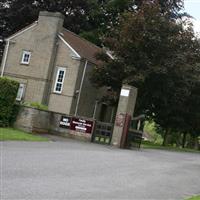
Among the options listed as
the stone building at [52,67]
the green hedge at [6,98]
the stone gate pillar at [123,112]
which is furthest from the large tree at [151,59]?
the green hedge at [6,98]

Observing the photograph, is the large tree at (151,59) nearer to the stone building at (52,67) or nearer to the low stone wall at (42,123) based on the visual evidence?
the stone building at (52,67)

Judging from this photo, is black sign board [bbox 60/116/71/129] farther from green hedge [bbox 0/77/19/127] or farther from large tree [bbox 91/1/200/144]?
large tree [bbox 91/1/200/144]

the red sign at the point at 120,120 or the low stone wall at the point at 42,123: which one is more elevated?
the red sign at the point at 120,120

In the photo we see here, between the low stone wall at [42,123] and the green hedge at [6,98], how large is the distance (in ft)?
2.24

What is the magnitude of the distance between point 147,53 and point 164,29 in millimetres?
2114

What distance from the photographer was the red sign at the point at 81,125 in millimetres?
30531

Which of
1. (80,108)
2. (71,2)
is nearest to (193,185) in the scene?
(80,108)

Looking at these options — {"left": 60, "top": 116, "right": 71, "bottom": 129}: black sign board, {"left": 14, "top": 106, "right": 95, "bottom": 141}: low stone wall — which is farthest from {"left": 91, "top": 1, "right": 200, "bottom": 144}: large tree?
{"left": 14, "top": 106, "right": 95, "bottom": 141}: low stone wall

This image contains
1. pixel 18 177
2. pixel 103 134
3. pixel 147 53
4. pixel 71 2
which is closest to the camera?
pixel 18 177

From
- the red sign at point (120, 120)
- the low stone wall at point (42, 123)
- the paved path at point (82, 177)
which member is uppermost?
the red sign at point (120, 120)

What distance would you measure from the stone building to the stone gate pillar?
1117cm

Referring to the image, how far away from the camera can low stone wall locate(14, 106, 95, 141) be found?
93.1 ft

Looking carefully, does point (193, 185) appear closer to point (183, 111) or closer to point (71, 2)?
point (183, 111)

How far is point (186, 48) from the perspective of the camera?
136 ft
